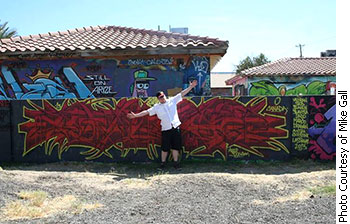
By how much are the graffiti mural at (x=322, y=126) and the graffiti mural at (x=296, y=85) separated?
15539 millimetres

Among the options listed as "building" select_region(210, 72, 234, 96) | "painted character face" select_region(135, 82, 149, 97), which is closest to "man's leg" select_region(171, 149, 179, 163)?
"painted character face" select_region(135, 82, 149, 97)

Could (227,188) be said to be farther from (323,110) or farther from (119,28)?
(119,28)

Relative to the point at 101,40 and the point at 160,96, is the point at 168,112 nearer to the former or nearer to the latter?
the point at 160,96

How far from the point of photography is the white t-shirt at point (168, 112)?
830 centimetres

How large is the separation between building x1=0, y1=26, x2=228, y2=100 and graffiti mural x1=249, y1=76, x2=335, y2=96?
14394mm

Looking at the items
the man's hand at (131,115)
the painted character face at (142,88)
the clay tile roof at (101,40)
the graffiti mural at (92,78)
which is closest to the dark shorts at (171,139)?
the man's hand at (131,115)

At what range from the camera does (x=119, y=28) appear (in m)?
14.0

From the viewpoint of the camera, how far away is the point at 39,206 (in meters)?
5.59

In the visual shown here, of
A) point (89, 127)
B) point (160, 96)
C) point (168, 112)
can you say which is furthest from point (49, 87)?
point (168, 112)

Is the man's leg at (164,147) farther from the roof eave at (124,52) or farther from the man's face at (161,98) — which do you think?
the roof eave at (124,52)

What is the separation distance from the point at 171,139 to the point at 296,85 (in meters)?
17.9

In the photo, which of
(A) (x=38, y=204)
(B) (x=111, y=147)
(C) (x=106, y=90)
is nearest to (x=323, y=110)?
(B) (x=111, y=147)

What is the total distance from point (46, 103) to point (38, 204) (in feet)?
13.3

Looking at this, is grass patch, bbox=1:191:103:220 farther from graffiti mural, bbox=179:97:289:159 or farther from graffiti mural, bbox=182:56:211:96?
graffiti mural, bbox=182:56:211:96
